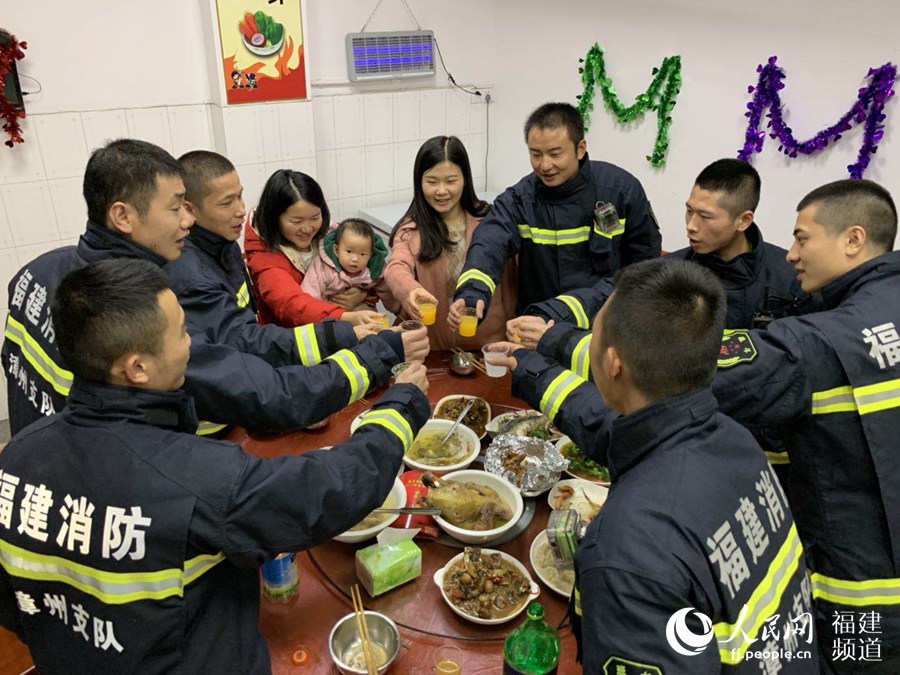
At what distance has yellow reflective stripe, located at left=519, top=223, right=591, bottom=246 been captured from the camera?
3314 millimetres

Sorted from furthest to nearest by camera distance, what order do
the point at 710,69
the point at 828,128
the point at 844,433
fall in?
the point at 710,69, the point at 828,128, the point at 844,433

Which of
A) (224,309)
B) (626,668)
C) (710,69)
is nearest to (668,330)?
(626,668)

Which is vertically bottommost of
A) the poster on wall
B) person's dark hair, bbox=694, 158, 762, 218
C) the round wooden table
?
the round wooden table

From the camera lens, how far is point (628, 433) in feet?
4.79

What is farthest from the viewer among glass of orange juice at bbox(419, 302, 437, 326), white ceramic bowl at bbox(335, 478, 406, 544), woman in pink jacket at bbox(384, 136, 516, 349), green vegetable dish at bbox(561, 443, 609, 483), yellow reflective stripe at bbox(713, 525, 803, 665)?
woman in pink jacket at bbox(384, 136, 516, 349)

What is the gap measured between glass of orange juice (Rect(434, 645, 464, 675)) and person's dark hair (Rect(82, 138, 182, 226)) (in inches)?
69.1

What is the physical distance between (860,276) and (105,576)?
230 cm

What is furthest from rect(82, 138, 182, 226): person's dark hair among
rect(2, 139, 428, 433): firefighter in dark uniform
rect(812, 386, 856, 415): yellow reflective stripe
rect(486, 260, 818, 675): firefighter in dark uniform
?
rect(812, 386, 856, 415): yellow reflective stripe

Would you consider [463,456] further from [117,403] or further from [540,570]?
[117,403]

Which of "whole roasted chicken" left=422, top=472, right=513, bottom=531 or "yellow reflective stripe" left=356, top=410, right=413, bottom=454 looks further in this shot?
"whole roasted chicken" left=422, top=472, right=513, bottom=531

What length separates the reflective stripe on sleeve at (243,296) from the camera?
275cm

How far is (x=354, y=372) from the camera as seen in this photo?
90.9 inches

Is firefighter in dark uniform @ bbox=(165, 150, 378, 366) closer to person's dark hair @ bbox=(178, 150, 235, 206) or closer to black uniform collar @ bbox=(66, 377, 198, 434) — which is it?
person's dark hair @ bbox=(178, 150, 235, 206)

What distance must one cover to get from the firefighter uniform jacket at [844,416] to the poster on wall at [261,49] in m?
3.87
